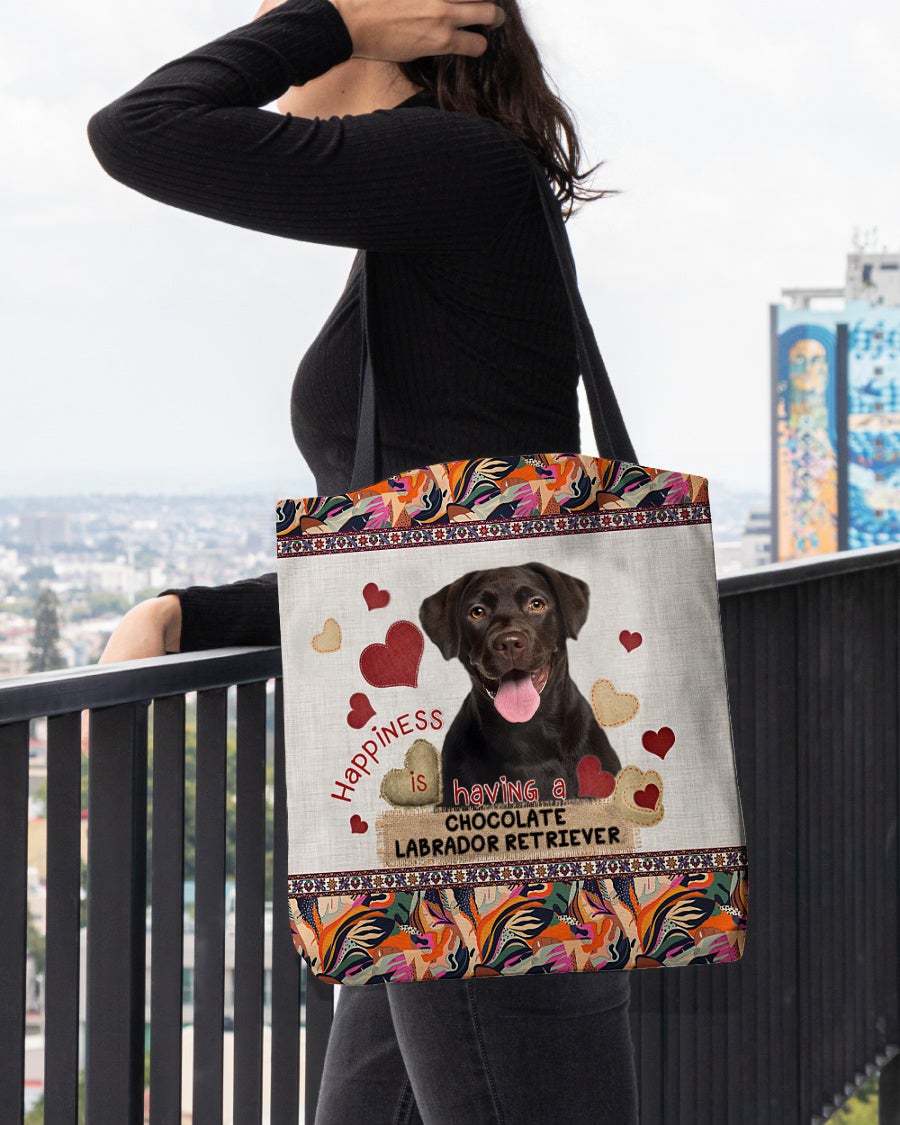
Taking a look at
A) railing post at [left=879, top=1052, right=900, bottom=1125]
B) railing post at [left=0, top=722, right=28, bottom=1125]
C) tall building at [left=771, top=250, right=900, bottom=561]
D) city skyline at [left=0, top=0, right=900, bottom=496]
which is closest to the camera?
railing post at [left=0, top=722, right=28, bottom=1125]

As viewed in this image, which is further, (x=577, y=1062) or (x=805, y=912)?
(x=805, y=912)

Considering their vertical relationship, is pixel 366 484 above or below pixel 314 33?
below

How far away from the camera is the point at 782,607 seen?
1.66 meters

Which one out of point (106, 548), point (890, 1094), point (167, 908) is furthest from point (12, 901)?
point (106, 548)

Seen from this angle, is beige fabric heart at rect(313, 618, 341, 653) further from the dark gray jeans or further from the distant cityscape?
the distant cityscape

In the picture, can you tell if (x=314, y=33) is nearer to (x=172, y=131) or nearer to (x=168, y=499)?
(x=172, y=131)

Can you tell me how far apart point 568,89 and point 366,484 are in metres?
0.39

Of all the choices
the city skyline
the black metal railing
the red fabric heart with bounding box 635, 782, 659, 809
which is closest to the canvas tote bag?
the red fabric heart with bounding box 635, 782, 659, 809

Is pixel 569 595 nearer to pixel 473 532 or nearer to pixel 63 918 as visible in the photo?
pixel 473 532

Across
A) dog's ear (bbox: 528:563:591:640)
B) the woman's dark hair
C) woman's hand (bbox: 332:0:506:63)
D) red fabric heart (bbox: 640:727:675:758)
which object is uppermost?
woman's hand (bbox: 332:0:506:63)

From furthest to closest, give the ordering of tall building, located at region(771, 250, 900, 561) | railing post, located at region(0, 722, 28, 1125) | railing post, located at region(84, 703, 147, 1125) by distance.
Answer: tall building, located at region(771, 250, 900, 561) < railing post, located at region(84, 703, 147, 1125) < railing post, located at region(0, 722, 28, 1125)

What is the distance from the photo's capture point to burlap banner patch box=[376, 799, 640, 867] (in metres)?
0.69

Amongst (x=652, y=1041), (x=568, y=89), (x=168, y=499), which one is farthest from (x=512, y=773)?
(x=168, y=499)

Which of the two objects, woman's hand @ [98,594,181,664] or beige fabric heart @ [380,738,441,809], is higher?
woman's hand @ [98,594,181,664]
